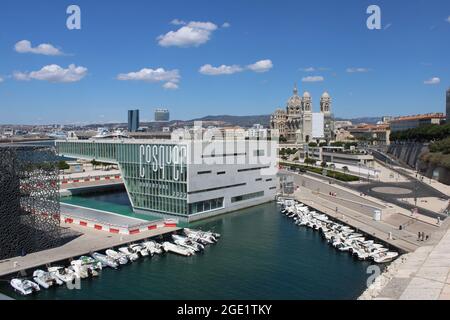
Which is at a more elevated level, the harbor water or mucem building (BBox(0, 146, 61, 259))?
mucem building (BBox(0, 146, 61, 259))

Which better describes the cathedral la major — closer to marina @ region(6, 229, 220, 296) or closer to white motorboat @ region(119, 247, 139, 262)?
marina @ region(6, 229, 220, 296)

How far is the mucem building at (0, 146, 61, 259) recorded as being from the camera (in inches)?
1117

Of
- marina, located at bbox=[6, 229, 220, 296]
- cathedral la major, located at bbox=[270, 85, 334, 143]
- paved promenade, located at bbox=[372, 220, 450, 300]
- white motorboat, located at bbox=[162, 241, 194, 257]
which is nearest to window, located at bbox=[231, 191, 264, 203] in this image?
marina, located at bbox=[6, 229, 220, 296]

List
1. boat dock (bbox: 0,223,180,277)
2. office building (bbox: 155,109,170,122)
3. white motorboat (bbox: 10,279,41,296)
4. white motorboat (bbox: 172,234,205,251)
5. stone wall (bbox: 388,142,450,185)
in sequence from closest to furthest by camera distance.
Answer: white motorboat (bbox: 10,279,41,296), boat dock (bbox: 0,223,180,277), white motorboat (bbox: 172,234,205,251), stone wall (bbox: 388,142,450,185), office building (bbox: 155,109,170,122)

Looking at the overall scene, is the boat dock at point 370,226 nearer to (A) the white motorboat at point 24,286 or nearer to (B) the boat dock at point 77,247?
(B) the boat dock at point 77,247

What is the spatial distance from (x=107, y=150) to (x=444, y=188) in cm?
4375

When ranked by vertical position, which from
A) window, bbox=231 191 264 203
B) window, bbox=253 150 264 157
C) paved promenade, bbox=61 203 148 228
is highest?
window, bbox=253 150 264 157

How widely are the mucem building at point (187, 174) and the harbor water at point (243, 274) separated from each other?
620 cm

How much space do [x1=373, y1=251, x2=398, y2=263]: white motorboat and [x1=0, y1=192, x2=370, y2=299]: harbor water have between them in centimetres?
81

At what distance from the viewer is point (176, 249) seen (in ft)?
108

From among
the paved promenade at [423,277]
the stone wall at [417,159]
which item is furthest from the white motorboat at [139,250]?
the stone wall at [417,159]

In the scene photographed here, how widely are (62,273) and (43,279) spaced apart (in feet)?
5.39
